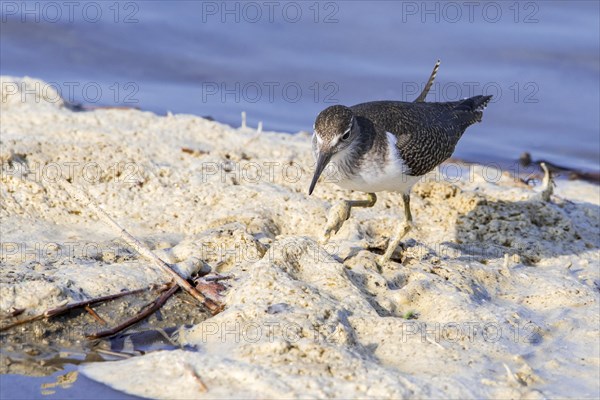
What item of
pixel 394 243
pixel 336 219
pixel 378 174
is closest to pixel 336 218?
pixel 336 219

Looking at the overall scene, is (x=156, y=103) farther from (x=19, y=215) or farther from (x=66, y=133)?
(x=19, y=215)

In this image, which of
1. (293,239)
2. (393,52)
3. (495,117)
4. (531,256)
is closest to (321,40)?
(393,52)

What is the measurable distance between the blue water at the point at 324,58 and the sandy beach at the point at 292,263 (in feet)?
8.13

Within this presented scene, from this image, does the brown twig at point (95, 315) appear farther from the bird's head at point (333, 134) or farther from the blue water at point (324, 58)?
the blue water at point (324, 58)

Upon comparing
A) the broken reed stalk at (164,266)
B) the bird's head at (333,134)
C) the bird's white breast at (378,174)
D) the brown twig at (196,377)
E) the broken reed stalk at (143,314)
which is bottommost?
the brown twig at (196,377)

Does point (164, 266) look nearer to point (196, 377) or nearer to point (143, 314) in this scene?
point (143, 314)

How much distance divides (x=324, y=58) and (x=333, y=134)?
5743mm

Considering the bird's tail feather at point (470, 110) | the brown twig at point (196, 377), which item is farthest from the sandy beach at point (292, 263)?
the bird's tail feather at point (470, 110)

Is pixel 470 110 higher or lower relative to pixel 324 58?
lower

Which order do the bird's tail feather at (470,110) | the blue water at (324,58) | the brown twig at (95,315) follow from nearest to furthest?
1. the brown twig at (95,315)
2. the bird's tail feather at (470,110)
3. the blue water at (324,58)

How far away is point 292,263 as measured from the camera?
188 inches

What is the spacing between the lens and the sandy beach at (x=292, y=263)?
3.86m

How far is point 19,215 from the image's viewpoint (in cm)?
575

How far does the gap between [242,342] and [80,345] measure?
0.79 meters
